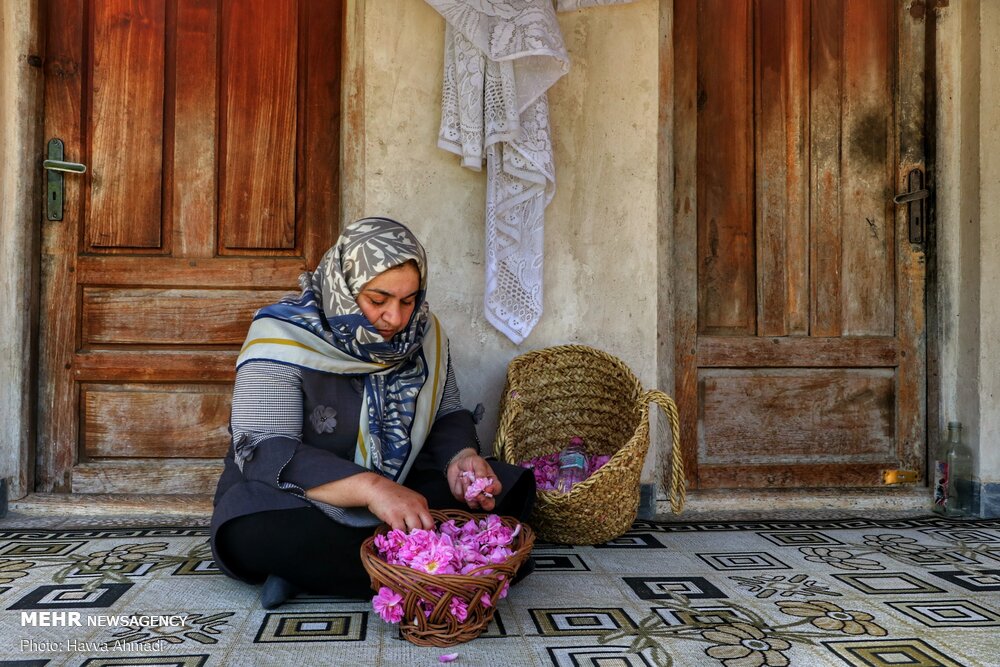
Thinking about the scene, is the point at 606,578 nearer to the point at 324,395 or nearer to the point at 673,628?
the point at 673,628

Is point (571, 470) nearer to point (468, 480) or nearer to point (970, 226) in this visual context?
point (468, 480)

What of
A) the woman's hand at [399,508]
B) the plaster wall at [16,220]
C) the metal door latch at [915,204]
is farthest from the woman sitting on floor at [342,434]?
the metal door latch at [915,204]

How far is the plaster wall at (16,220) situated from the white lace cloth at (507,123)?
1435mm

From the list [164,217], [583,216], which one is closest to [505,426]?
[583,216]

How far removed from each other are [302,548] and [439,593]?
1.31 ft

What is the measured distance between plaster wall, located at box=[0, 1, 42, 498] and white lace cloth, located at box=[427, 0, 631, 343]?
1.44 meters

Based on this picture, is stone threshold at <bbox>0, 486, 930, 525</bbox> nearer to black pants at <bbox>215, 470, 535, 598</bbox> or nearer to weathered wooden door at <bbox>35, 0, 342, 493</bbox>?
weathered wooden door at <bbox>35, 0, 342, 493</bbox>

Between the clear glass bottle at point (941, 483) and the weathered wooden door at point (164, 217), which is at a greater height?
the weathered wooden door at point (164, 217)

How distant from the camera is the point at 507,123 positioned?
7.89ft

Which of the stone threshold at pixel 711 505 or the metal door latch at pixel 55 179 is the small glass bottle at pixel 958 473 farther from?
the metal door latch at pixel 55 179

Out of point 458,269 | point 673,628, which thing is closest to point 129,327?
point 458,269

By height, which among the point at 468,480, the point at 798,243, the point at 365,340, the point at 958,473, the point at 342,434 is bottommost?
the point at 958,473

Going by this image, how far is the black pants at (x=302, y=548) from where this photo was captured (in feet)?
5.34

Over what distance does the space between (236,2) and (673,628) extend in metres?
2.51
